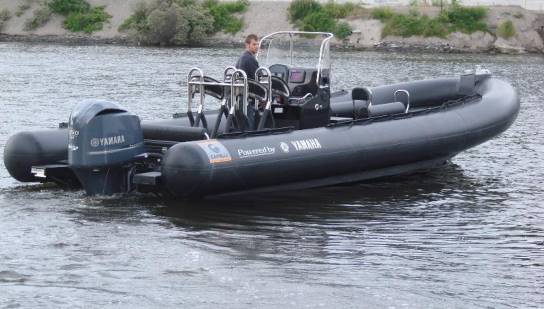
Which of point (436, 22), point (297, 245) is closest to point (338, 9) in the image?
point (436, 22)

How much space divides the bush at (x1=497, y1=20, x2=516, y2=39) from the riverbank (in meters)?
0.17

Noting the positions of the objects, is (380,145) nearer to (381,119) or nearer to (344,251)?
(381,119)

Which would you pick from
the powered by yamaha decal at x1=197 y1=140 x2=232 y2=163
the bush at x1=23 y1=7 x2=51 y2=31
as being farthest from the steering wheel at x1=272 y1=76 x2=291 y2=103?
the bush at x1=23 y1=7 x2=51 y2=31

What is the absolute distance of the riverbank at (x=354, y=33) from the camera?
54906 mm

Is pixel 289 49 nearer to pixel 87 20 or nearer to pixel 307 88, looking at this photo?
pixel 307 88

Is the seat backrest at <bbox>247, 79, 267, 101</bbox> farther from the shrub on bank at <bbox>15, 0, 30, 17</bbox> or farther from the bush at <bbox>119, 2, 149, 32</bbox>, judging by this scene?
the shrub on bank at <bbox>15, 0, 30, 17</bbox>

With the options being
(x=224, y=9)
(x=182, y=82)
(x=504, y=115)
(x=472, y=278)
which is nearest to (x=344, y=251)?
(x=472, y=278)

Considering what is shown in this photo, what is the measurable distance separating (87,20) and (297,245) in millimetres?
56594

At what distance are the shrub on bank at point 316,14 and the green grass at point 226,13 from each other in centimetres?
304

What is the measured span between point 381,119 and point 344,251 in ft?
12.5

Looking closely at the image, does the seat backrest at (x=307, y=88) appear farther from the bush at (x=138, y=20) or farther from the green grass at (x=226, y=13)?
the green grass at (x=226, y=13)

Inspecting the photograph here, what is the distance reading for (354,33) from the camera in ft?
189

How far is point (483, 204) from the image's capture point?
1337cm

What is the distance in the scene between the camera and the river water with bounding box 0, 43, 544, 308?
9.07 meters
